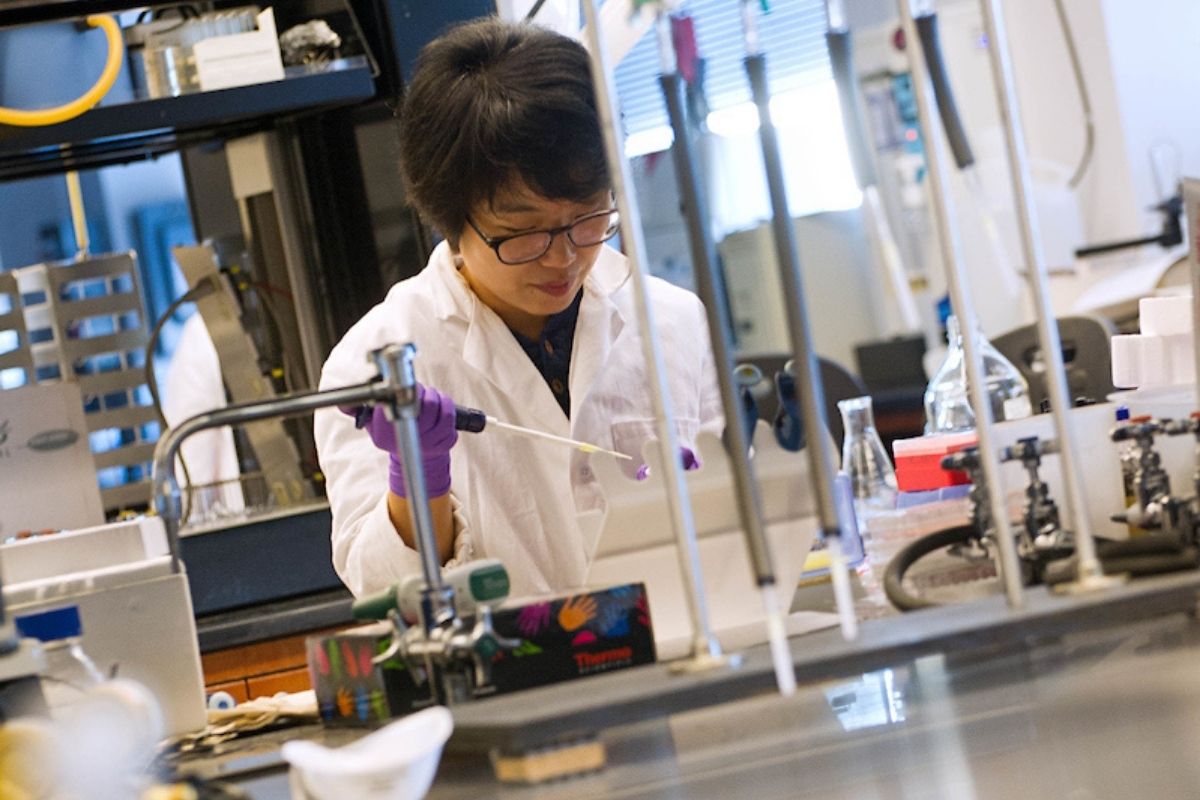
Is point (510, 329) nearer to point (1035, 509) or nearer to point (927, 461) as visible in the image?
point (927, 461)

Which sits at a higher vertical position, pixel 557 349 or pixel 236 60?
pixel 236 60

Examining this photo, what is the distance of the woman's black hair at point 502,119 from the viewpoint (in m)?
2.01

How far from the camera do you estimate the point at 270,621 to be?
296cm

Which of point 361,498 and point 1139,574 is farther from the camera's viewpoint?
point 361,498

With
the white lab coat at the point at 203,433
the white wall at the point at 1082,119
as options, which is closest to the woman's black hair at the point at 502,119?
the white lab coat at the point at 203,433

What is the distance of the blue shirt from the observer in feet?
7.75

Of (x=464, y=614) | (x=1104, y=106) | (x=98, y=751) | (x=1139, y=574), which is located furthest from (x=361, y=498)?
(x=1104, y=106)

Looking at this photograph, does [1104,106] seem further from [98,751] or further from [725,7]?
[98,751]

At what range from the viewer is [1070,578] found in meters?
1.28

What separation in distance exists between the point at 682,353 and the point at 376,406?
1.01 m

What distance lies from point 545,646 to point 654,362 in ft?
1.10

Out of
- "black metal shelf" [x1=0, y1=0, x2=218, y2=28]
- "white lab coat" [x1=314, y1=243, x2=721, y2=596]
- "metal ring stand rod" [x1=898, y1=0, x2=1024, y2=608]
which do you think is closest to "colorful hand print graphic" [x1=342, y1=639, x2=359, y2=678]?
"metal ring stand rod" [x1=898, y1=0, x2=1024, y2=608]

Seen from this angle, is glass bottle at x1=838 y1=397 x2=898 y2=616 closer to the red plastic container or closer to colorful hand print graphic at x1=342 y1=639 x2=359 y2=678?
the red plastic container

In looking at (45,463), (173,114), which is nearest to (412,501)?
(45,463)
